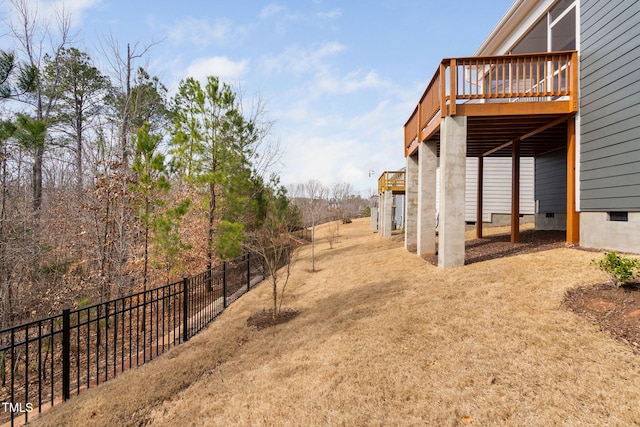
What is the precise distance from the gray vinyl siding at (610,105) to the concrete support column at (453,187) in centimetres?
240

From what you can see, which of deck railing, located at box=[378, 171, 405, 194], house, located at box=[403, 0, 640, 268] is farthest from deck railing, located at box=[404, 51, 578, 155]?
deck railing, located at box=[378, 171, 405, 194]

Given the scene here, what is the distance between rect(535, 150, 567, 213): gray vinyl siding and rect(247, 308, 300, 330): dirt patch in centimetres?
916

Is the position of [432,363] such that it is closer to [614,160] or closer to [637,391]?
[637,391]

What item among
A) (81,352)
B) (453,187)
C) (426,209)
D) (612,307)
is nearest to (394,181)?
(426,209)

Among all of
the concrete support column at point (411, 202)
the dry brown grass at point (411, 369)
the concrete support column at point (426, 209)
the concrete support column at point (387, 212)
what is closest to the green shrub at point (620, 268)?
the dry brown grass at point (411, 369)

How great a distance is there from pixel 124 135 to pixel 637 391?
41.2ft

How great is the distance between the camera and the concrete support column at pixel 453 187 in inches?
249

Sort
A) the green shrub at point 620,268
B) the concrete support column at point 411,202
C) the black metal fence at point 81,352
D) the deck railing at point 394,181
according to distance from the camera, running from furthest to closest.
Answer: the deck railing at point 394,181, the concrete support column at point 411,202, the green shrub at point 620,268, the black metal fence at point 81,352

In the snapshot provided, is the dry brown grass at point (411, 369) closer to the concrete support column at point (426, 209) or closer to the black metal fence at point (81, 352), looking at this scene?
the black metal fence at point (81, 352)

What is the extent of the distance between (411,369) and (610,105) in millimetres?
6174

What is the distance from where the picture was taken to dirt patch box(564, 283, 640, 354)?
126 inches

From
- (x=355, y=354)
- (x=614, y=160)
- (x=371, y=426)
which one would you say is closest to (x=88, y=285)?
(x=355, y=354)

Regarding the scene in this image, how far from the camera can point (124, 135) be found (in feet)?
34.7

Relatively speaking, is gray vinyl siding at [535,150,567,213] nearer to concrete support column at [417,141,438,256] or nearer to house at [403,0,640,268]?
house at [403,0,640,268]
